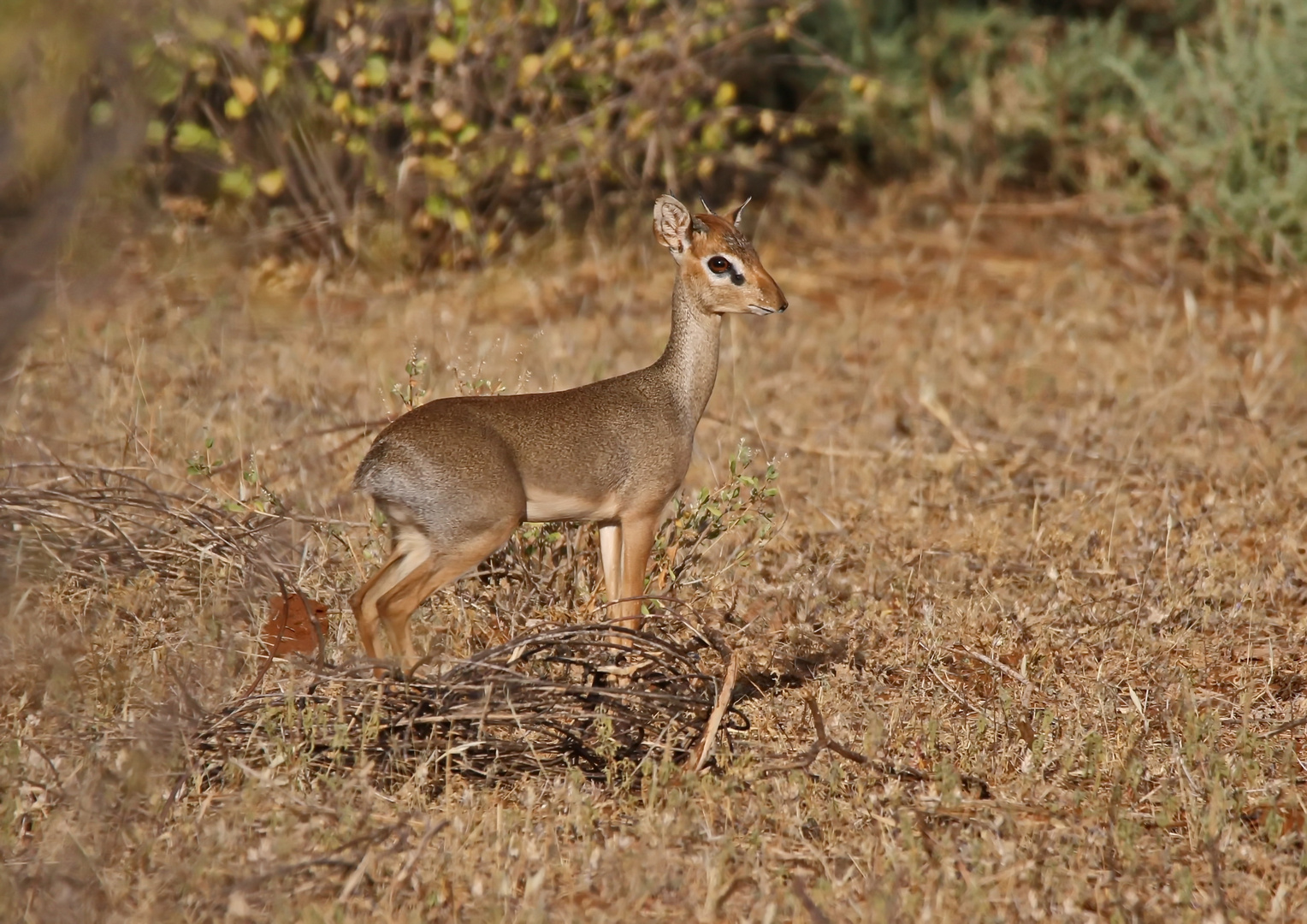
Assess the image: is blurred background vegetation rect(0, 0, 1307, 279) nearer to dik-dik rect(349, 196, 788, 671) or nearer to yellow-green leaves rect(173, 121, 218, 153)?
yellow-green leaves rect(173, 121, 218, 153)

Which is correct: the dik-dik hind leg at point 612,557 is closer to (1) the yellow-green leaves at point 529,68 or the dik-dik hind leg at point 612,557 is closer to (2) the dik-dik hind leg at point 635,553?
(2) the dik-dik hind leg at point 635,553

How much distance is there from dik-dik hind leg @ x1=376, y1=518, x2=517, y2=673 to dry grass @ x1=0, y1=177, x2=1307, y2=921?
30 centimetres

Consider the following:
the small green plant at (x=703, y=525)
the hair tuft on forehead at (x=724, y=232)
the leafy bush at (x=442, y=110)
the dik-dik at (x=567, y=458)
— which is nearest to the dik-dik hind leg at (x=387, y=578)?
the dik-dik at (x=567, y=458)

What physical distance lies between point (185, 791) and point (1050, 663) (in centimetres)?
250

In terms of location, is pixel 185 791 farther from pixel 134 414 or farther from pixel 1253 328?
pixel 1253 328

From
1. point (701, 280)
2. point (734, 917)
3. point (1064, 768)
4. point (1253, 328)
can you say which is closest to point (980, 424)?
point (1253, 328)

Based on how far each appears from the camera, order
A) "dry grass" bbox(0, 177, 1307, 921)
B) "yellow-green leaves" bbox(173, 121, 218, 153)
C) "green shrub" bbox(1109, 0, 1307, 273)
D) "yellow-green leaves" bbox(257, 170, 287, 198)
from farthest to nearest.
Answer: "green shrub" bbox(1109, 0, 1307, 273)
"yellow-green leaves" bbox(257, 170, 287, 198)
"yellow-green leaves" bbox(173, 121, 218, 153)
"dry grass" bbox(0, 177, 1307, 921)

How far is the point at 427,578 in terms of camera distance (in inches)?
167

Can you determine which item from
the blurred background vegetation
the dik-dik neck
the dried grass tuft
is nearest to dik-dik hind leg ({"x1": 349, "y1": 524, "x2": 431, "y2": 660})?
the dried grass tuft

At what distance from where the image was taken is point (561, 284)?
916cm

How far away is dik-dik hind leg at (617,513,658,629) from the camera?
4.62 metres

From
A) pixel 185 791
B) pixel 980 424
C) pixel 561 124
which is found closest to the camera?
pixel 185 791

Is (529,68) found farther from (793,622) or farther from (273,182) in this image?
(793,622)

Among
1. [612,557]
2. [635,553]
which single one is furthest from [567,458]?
[612,557]
